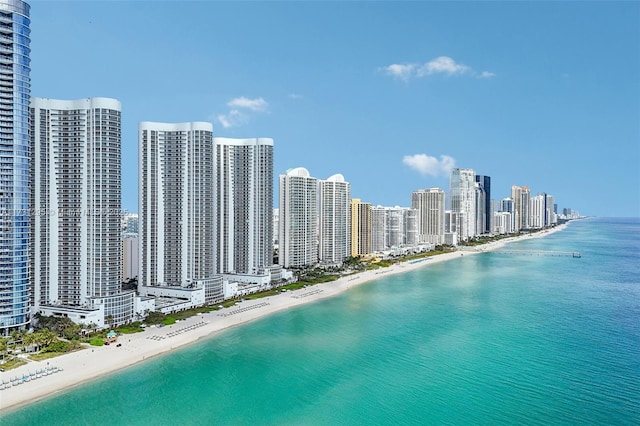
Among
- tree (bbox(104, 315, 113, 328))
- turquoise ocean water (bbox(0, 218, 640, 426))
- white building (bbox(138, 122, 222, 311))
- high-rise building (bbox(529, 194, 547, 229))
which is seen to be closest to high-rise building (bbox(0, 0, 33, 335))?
tree (bbox(104, 315, 113, 328))

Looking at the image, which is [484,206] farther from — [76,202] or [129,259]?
[76,202]

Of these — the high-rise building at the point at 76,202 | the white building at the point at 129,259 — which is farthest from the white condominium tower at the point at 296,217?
the high-rise building at the point at 76,202

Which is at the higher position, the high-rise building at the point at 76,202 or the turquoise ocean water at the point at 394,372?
the high-rise building at the point at 76,202

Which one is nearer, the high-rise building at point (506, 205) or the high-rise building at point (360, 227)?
the high-rise building at point (360, 227)

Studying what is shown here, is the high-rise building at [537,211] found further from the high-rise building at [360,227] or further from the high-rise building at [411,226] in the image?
the high-rise building at [360,227]

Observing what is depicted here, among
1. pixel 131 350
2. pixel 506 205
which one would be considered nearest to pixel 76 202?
pixel 131 350

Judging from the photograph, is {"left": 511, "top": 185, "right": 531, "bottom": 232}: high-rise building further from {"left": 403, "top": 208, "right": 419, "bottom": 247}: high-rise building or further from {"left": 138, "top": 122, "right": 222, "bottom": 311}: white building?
{"left": 138, "top": 122, "right": 222, "bottom": 311}: white building
